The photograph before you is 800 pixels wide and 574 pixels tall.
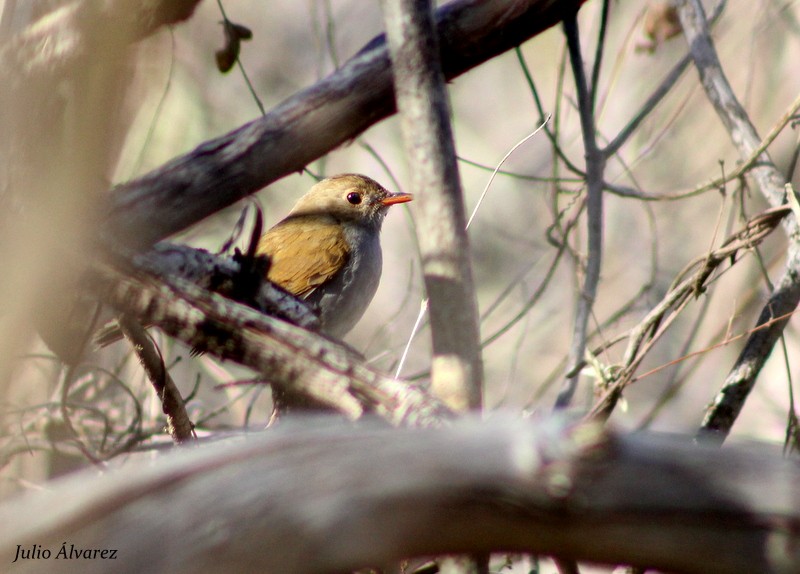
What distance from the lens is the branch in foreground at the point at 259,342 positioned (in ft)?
7.11

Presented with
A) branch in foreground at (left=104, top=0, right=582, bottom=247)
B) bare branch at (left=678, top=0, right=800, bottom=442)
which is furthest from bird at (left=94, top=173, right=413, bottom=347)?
bare branch at (left=678, top=0, right=800, bottom=442)

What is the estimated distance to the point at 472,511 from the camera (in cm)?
128

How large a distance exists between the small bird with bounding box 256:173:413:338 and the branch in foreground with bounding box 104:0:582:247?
202 centimetres

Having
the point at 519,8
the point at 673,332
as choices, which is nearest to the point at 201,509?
the point at 519,8

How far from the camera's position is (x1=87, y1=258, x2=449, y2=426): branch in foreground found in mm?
2168

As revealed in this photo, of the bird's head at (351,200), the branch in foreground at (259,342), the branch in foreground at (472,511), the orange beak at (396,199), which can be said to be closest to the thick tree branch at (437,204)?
the branch in foreground at (259,342)

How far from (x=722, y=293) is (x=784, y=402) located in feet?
3.64

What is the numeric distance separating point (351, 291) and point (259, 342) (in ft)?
9.94

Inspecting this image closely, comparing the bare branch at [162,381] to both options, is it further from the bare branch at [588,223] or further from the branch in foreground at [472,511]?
the branch in foreground at [472,511]

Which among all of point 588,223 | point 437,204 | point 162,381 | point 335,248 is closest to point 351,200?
point 335,248

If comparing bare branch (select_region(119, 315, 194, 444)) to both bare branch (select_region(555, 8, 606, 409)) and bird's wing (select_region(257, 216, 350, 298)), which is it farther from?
bird's wing (select_region(257, 216, 350, 298))

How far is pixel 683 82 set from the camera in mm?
6617

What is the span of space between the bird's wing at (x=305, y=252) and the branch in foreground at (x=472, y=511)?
3673mm

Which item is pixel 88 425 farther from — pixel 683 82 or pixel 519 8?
pixel 683 82
